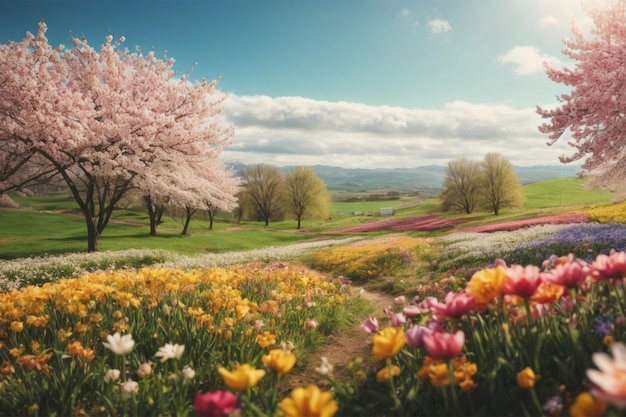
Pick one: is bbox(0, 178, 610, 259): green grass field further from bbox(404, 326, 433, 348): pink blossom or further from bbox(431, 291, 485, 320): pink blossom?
bbox(404, 326, 433, 348): pink blossom

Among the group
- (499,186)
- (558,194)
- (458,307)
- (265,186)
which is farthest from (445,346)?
(558,194)

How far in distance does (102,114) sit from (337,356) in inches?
771

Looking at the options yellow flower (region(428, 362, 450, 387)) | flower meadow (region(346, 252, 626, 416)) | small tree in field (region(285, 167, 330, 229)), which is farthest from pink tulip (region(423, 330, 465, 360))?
small tree in field (region(285, 167, 330, 229))

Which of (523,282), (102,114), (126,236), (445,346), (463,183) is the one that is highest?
(102,114)

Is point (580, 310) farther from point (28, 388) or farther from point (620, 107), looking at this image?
point (620, 107)

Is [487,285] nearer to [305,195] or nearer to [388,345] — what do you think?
[388,345]

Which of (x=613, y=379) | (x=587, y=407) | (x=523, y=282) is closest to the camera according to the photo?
(x=613, y=379)

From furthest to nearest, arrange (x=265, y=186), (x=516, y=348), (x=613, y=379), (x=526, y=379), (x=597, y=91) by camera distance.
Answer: (x=265, y=186)
(x=597, y=91)
(x=516, y=348)
(x=526, y=379)
(x=613, y=379)

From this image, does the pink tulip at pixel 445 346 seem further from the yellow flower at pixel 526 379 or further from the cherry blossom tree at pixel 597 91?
the cherry blossom tree at pixel 597 91

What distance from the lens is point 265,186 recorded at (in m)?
71.6

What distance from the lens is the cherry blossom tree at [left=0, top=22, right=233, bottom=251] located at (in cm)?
1680

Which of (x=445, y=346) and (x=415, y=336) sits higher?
Result: (x=445, y=346)

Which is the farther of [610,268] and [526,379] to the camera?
[610,268]

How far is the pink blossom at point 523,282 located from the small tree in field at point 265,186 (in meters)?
68.4
